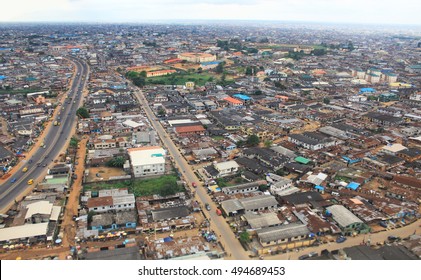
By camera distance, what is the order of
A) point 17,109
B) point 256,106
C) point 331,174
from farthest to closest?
1. point 256,106
2. point 17,109
3. point 331,174

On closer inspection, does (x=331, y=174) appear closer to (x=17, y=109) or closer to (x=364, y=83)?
(x=17, y=109)

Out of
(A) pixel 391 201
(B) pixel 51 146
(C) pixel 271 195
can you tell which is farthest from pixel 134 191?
(A) pixel 391 201

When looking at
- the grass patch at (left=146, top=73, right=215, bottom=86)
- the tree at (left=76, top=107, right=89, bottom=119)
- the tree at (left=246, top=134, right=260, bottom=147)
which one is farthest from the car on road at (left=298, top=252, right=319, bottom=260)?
the grass patch at (left=146, top=73, right=215, bottom=86)

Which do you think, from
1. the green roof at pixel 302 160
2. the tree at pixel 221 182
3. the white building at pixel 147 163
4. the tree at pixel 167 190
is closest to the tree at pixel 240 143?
the green roof at pixel 302 160

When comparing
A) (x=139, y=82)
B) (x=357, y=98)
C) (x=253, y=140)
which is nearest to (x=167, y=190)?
(x=253, y=140)

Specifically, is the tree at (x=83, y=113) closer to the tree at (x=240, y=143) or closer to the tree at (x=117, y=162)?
the tree at (x=117, y=162)

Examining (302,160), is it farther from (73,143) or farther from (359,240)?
(73,143)
